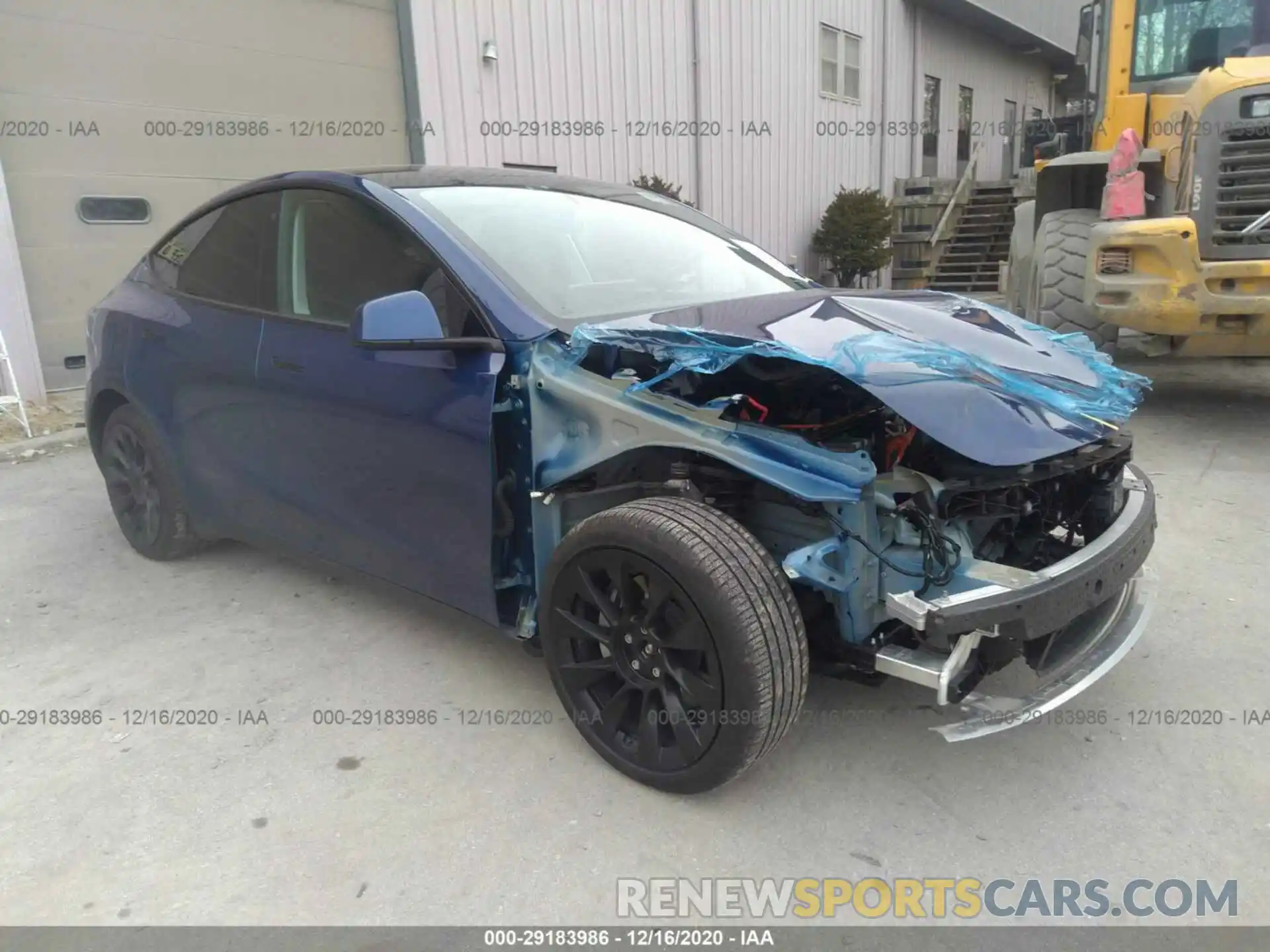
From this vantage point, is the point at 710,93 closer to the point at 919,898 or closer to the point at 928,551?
the point at 928,551

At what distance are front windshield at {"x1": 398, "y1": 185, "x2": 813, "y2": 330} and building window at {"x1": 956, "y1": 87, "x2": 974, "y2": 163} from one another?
17152 mm

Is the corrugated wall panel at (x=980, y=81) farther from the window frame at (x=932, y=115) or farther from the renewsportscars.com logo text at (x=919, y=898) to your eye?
the renewsportscars.com logo text at (x=919, y=898)

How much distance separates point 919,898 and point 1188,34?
6.79 m

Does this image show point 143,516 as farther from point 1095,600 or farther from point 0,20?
point 0,20

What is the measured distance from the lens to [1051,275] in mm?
6336

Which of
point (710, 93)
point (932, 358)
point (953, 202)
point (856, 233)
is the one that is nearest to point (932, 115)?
point (953, 202)

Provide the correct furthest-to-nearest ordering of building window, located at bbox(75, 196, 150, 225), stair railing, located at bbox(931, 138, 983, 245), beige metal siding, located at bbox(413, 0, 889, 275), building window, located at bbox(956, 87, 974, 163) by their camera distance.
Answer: building window, located at bbox(956, 87, 974, 163) < stair railing, located at bbox(931, 138, 983, 245) < beige metal siding, located at bbox(413, 0, 889, 275) < building window, located at bbox(75, 196, 150, 225)

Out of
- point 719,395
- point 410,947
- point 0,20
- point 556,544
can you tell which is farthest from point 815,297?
point 0,20

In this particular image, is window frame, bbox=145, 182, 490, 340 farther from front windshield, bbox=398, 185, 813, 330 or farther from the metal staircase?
the metal staircase

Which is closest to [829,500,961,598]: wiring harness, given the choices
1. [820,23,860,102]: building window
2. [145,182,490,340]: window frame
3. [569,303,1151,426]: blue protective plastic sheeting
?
[569,303,1151,426]: blue protective plastic sheeting

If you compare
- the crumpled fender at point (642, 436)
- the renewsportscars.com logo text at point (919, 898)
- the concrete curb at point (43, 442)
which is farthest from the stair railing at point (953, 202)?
the renewsportscars.com logo text at point (919, 898)

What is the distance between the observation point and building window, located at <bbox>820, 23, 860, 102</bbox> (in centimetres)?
1434

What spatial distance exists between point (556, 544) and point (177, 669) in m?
1.57

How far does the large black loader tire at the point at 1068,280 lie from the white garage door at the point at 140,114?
4918mm
